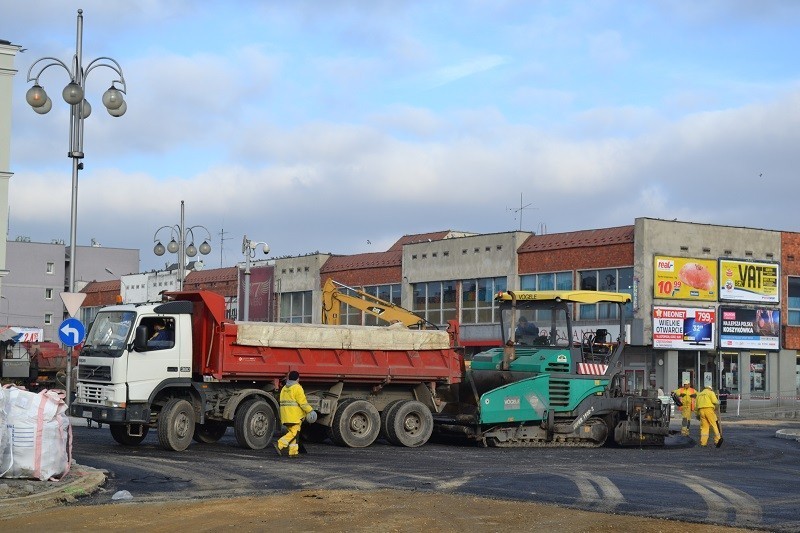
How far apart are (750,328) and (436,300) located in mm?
14946

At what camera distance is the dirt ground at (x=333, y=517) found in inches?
460

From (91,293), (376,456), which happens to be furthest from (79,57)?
(91,293)

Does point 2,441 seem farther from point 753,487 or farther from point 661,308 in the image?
point 661,308

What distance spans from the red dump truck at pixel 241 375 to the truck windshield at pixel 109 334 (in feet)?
0.08

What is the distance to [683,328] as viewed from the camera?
164ft

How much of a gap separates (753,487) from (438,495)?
4938mm

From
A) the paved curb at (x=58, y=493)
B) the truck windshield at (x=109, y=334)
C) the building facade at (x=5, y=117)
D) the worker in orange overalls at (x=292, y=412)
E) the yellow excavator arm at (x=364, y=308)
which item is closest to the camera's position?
the paved curb at (x=58, y=493)

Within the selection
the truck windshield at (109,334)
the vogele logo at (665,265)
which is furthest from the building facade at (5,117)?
the truck windshield at (109,334)

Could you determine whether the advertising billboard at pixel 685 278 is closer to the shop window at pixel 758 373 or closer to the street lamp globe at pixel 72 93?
the shop window at pixel 758 373

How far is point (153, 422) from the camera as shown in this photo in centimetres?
2134

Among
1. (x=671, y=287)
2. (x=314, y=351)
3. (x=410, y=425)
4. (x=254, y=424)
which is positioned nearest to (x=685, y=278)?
(x=671, y=287)

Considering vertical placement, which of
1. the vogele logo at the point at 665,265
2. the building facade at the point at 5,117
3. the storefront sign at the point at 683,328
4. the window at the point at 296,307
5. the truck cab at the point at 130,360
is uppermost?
the building facade at the point at 5,117

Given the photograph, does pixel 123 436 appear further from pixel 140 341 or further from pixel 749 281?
pixel 749 281

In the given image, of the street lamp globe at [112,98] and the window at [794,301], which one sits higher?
the street lamp globe at [112,98]
